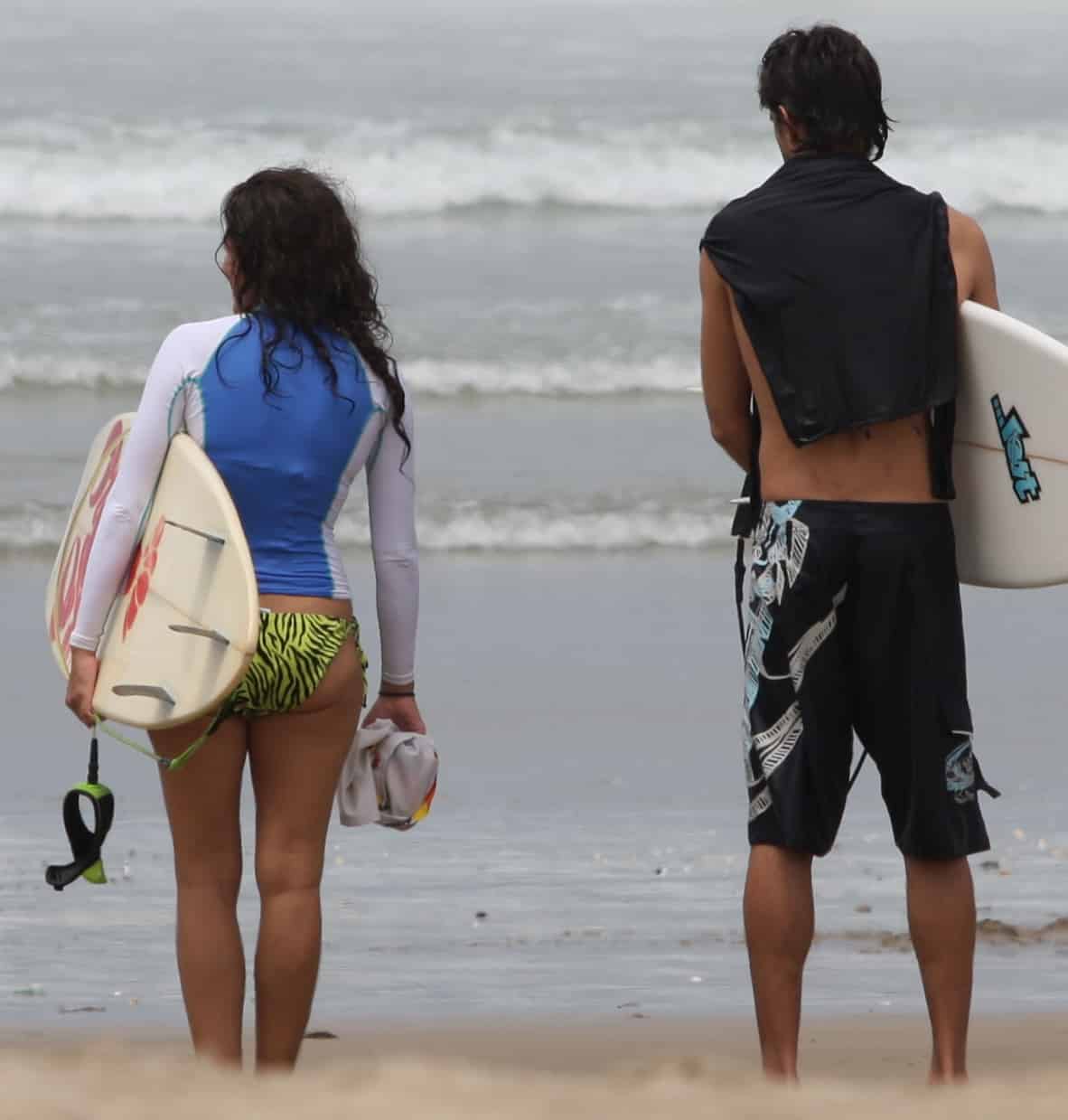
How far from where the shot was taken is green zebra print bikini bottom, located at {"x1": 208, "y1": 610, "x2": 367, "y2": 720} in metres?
3.46

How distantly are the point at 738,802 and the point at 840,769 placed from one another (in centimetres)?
268

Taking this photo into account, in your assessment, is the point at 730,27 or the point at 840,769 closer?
the point at 840,769

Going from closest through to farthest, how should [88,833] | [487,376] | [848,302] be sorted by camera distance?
[848,302], [88,833], [487,376]

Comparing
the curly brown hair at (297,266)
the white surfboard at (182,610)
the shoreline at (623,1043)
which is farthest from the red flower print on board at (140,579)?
the shoreline at (623,1043)

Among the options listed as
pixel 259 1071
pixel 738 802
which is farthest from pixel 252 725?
pixel 738 802

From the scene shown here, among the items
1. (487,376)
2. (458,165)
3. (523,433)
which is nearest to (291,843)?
(523,433)

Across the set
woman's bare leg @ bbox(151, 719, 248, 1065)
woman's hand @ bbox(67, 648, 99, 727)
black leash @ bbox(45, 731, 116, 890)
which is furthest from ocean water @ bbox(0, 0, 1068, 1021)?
woman's hand @ bbox(67, 648, 99, 727)

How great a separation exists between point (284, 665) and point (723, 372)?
32.5 inches

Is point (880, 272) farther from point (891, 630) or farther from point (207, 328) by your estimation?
point (207, 328)

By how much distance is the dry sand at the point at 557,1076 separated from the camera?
2.80m

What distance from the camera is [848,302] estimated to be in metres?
3.42

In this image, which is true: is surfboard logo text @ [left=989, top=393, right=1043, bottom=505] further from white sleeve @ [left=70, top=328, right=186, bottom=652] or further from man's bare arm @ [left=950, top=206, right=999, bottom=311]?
white sleeve @ [left=70, top=328, right=186, bottom=652]

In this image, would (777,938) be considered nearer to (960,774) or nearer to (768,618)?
(960,774)

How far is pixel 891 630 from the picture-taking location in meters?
3.44
